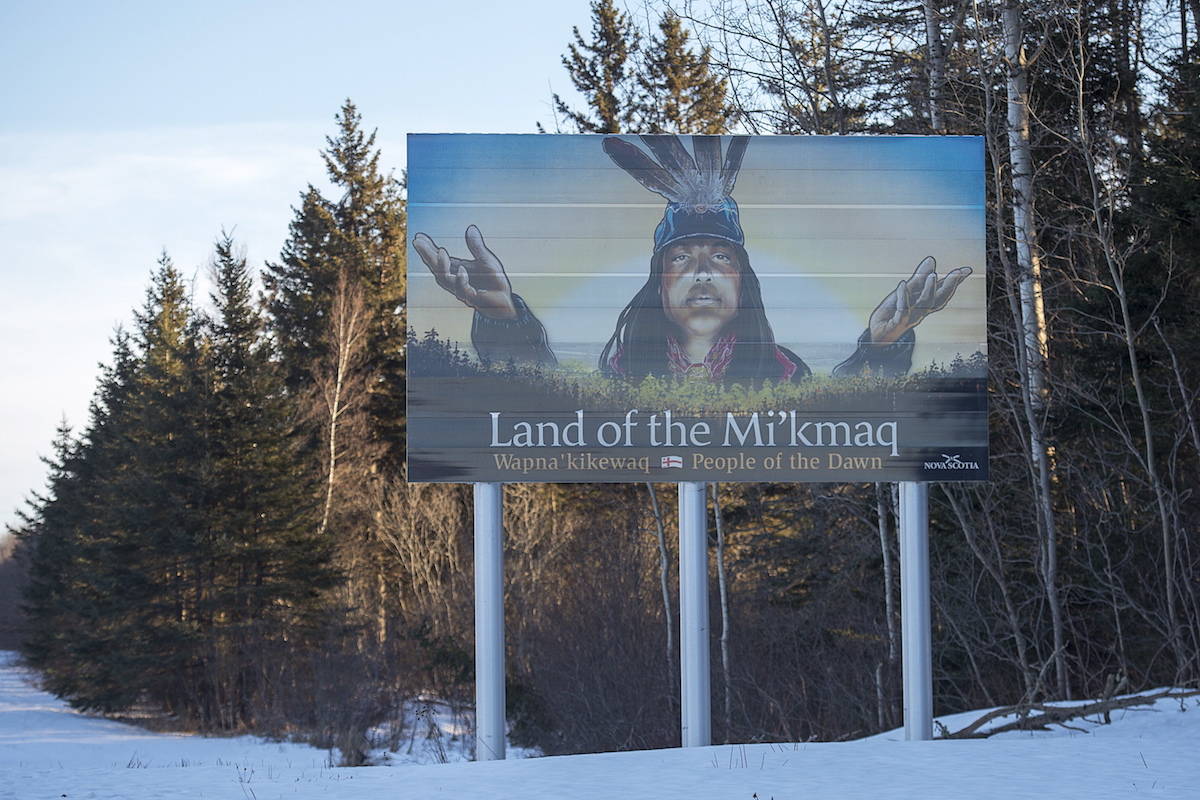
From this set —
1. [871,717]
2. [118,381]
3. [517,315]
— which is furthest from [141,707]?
[517,315]

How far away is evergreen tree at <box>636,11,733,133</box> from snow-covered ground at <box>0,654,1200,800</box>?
18590 mm

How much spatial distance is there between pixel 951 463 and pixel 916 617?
Answer: 3.94 ft

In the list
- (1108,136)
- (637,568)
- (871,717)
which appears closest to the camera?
(1108,136)

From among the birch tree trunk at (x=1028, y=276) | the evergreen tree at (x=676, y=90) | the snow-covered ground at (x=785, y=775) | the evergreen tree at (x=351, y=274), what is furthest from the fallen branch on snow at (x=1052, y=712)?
the evergreen tree at (x=351, y=274)

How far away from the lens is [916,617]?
32.3 ft

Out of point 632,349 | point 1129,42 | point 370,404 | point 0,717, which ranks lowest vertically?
point 0,717

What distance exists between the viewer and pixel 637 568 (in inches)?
1000

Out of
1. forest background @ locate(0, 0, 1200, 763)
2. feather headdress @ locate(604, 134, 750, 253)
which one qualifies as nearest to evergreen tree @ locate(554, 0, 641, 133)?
forest background @ locate(0, 0, 1200, 763)

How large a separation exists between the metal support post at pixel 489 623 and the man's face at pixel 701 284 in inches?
75.4

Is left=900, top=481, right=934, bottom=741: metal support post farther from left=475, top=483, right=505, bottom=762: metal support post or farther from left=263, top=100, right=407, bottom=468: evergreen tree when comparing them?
left=263, top=100, right=407, bottom=468: evergreen tree

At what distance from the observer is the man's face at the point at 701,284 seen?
9.80m

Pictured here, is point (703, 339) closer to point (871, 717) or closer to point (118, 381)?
point (871, 717)

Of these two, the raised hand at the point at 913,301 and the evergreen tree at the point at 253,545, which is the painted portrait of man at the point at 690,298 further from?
the evergreen tree at the point at 253,545

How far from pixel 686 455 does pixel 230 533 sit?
19.7 metres
